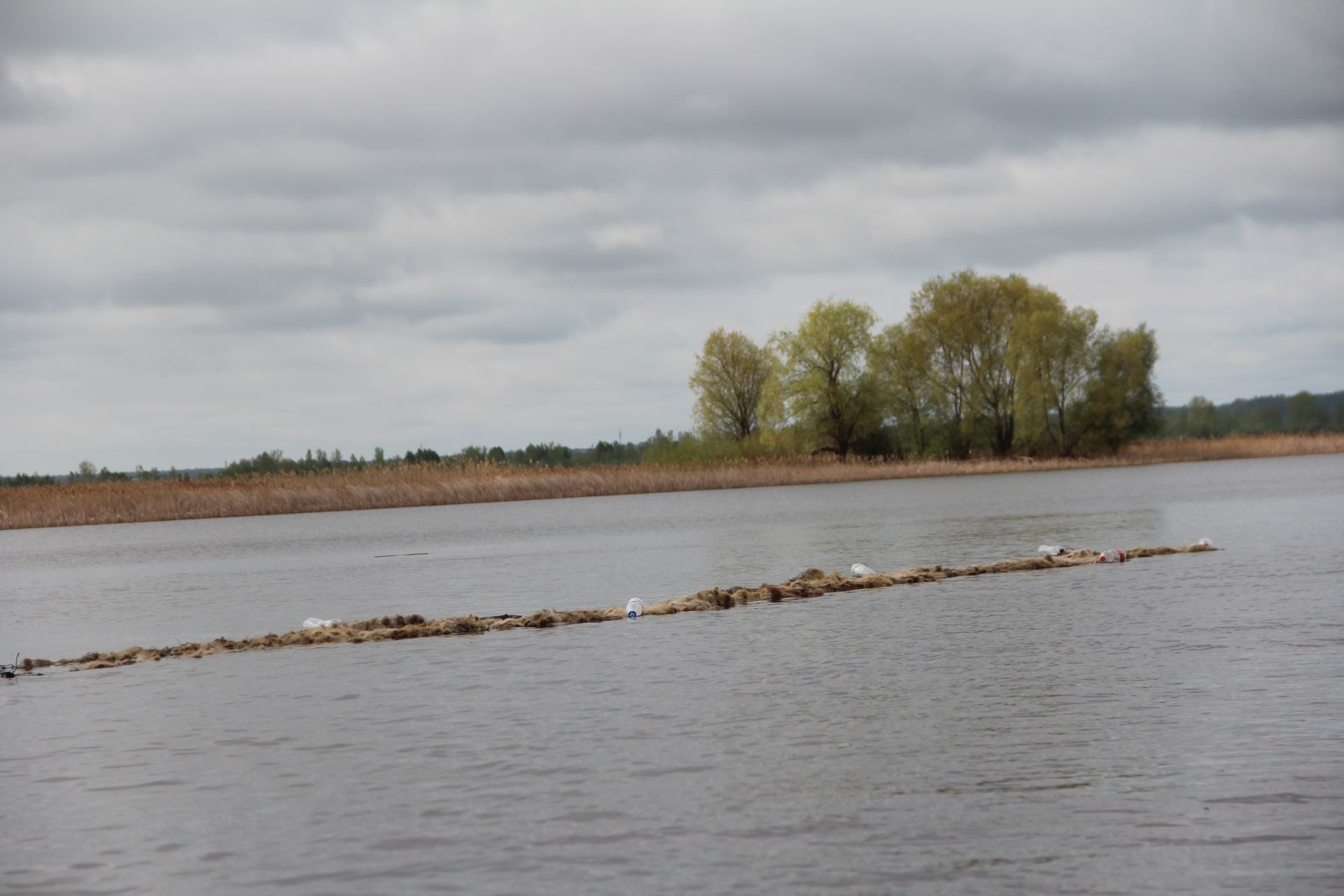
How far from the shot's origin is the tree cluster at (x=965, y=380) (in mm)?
89688

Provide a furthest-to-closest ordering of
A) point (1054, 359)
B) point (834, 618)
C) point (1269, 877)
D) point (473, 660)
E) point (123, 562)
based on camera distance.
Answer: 1. point (1054, 359)
2. point (123, 562)
3. point (834, 618)
4. point (473, 660)
5. point (1269, 877)

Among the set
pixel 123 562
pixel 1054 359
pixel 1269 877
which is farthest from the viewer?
pixel 1054 359

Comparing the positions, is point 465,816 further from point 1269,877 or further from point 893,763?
point 1269,877

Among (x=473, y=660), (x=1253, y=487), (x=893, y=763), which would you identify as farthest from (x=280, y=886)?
(x=1253, y=487)

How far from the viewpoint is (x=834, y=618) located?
18.6 metres

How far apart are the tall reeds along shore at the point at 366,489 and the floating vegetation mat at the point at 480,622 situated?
4003 centimetres

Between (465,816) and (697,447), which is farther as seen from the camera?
(697,447)

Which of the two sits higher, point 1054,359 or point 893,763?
point 1054,359

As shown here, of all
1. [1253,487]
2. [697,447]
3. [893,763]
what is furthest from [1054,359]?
[893,763]

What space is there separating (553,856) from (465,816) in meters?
1.22

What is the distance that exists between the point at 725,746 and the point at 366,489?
52726 mm

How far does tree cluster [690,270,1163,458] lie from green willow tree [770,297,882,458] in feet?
0.25

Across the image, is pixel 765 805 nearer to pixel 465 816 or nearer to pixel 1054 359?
pixel 465 816

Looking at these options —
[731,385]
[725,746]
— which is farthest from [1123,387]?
[725,746]
